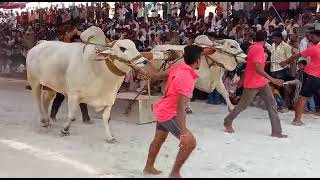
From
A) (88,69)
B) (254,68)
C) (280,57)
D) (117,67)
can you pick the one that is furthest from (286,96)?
(88,69)

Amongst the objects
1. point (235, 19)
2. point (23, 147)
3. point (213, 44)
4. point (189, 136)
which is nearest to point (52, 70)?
point (23, 147)

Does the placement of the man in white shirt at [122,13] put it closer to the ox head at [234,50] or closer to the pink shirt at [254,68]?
the ox head at [234,50]

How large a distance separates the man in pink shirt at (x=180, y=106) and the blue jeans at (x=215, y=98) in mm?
5500

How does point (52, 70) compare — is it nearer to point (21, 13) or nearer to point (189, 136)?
point (189, 136)

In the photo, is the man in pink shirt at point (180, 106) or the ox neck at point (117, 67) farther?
the ox neck at point (117, 67)

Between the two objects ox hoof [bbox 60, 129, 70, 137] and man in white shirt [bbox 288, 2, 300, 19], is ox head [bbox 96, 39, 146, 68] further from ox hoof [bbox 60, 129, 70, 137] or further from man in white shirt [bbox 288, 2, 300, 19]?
man in white shirt [bbox 288, 2, 300, 19]

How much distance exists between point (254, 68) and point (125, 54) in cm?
189

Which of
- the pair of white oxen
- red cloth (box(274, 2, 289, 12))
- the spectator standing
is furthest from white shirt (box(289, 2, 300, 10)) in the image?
the pair of white oxen

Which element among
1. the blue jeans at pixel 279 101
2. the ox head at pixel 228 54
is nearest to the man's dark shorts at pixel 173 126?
the ox head at pixel 228 54

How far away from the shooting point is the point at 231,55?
9.16 m

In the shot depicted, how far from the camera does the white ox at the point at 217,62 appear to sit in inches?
360

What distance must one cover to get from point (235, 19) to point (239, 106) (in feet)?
22.8

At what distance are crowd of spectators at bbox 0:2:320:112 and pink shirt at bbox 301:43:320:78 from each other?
1218mm

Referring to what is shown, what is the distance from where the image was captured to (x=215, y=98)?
36.2 feet
